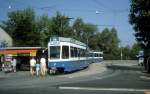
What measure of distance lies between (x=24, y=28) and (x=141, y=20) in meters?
30.6

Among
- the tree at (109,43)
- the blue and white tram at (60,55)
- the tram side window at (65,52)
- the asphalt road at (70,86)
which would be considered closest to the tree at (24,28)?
the blue and white tram at (60,55)

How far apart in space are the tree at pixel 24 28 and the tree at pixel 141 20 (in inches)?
1097

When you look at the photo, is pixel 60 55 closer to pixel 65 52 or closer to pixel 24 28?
pixel 65 52

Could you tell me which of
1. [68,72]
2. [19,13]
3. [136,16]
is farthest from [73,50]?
[19,13]

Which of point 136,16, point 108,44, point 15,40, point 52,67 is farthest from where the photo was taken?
point 108,44

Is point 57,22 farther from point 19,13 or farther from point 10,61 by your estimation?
point 10,61

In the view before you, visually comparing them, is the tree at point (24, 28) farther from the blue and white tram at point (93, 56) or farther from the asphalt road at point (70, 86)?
the asphalt road at point (70, 86)

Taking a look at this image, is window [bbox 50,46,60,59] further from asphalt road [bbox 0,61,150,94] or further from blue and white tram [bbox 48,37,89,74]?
asphalt road [bbox 0,61,150,94]

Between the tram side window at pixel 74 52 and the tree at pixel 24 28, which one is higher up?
the tree at pixel 24 28

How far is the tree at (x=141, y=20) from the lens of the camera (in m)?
52.5

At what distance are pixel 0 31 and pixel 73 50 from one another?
4616 centimetres

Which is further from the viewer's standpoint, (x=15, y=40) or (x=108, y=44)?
(x=108, y=44)

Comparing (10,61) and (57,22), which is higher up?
(57,22)

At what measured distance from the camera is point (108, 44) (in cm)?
15600
